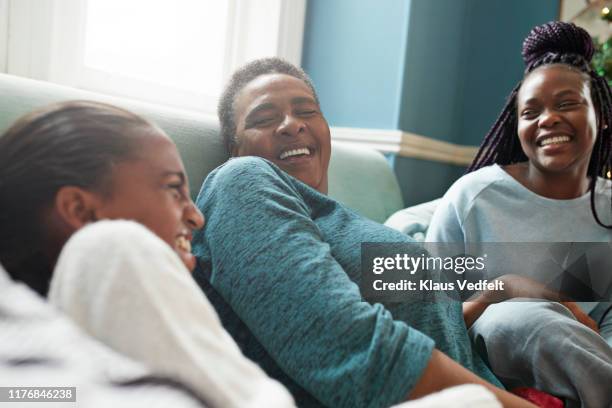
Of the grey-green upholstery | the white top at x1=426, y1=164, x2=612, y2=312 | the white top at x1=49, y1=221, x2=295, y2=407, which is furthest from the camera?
the white top at x1=426, y1=164, x2=612, y2=312

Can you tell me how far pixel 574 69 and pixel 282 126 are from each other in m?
0.62

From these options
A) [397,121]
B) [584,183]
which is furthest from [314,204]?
[397,121]

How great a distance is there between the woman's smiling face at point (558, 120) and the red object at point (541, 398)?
516 mm

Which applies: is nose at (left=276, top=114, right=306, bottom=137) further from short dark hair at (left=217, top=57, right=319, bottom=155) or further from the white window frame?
the white window frame

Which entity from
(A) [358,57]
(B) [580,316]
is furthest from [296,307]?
(A) [358,57]

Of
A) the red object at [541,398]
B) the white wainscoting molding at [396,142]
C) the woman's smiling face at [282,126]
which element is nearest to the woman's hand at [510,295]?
the red object at [541,398]

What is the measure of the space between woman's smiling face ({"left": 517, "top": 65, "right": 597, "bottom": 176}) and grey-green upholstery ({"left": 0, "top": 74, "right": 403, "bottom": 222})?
1.28ft

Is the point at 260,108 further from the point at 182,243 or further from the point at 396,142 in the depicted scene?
the point at 396,142

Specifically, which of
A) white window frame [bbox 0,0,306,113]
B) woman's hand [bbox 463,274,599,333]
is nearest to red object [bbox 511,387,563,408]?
woman's hand [bbox 463,274,599,333]

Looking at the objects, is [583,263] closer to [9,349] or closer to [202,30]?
[9,349]

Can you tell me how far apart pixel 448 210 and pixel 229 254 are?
0.65 m

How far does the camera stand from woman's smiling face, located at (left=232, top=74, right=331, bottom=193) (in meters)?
0.80

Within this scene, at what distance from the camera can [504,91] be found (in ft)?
6.58

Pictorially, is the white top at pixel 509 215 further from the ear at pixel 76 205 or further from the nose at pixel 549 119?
the ear at pixel 76 205
